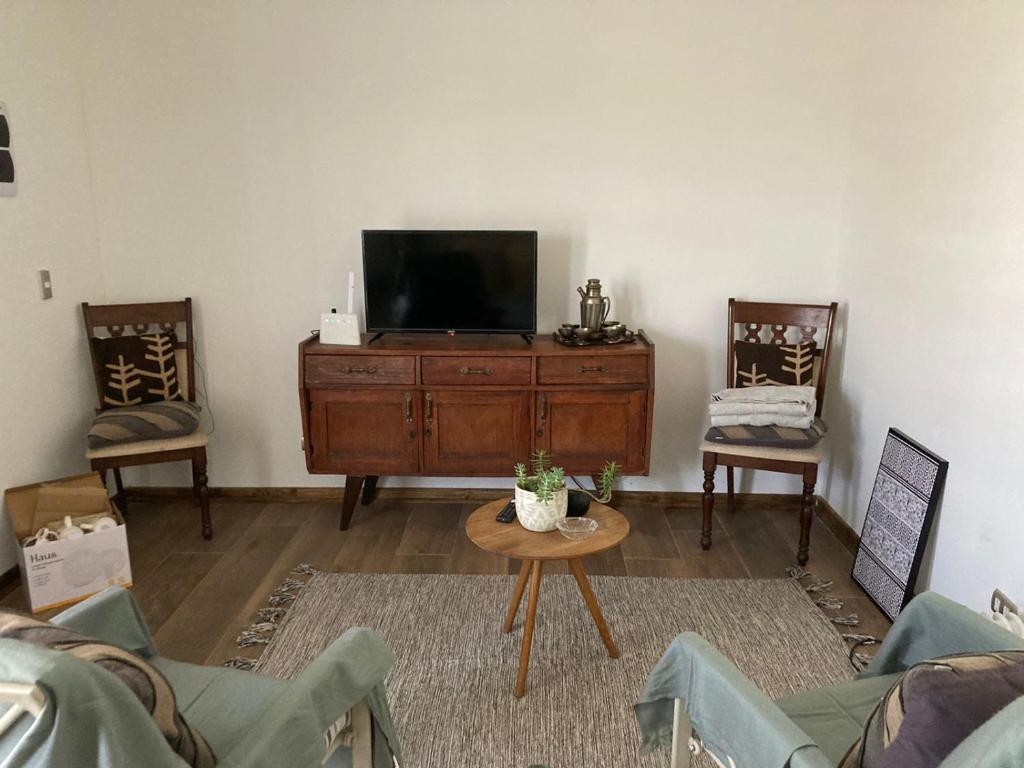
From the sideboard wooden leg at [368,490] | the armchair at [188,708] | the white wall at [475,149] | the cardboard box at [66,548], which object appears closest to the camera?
the armchair at [188,708]

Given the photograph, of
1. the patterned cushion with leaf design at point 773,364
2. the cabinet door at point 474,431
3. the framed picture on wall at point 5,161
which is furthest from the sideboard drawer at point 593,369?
the framed picture on wall at point 5,161

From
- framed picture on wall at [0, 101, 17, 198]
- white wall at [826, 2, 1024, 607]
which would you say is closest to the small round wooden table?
white wall at [826, 2, 1024, 607]

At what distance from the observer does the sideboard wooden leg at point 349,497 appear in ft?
11.3

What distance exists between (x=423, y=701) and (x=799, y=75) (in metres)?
3.06

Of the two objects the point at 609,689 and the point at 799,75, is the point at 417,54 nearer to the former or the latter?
the point at 799,75

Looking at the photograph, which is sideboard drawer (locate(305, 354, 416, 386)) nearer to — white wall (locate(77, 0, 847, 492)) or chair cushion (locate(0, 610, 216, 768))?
white wall (locate(77, 0, 847, 492))

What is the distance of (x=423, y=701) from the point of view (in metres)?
2.24

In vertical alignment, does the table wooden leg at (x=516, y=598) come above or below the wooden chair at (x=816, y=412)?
below

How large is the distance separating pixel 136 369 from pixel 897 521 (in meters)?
3.23

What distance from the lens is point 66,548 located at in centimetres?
272

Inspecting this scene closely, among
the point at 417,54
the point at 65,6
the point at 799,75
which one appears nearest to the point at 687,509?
the point at 799,75

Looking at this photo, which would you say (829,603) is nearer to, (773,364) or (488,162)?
(773,364)

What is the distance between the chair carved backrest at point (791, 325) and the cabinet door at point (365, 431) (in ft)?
4.95

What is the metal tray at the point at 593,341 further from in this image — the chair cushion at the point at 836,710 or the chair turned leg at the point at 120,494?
the chair turned leg at the point at 120,494
